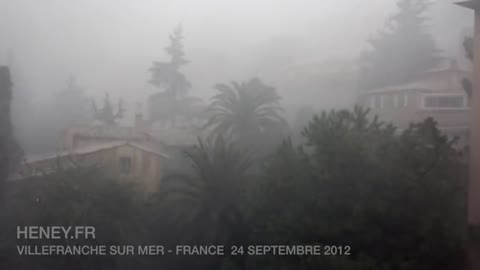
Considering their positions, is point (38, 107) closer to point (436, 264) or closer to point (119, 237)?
point (119, 237)

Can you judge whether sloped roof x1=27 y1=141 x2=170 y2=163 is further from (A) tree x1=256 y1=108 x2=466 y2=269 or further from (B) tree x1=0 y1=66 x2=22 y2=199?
(A) tree x1=256 y1=108 x2=466 y2=269

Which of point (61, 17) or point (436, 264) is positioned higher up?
point (61, 17)

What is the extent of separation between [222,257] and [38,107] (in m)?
4.36

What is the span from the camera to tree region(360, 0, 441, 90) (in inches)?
430

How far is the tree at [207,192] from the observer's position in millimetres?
9578

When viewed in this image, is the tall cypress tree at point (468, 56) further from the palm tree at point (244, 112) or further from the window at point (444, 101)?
the palm tree at point (244, 112)

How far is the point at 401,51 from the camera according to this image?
37.2 feet

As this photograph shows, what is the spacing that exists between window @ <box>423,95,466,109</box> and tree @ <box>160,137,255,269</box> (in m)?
3.22

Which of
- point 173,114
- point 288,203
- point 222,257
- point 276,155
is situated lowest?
→ point 222,257

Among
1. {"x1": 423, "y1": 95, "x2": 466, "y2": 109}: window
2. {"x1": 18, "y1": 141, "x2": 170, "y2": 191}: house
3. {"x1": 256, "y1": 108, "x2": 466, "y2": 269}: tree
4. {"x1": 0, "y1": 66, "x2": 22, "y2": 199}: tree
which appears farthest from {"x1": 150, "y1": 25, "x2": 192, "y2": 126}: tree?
{"x1": 423, "y1": 95, "x2": 466, "y2": 109}: window

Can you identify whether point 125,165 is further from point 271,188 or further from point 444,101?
point 444,101

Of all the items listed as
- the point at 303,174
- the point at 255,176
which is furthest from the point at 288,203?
the point at 255,176

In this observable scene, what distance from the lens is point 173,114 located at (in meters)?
10.9

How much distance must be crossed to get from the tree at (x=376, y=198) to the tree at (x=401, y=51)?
3.00 m
